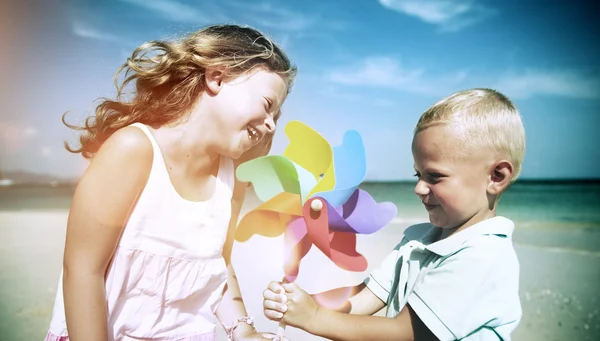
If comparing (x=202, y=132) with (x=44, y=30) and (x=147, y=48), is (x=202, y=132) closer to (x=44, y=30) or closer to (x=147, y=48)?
(x=147, y=48)

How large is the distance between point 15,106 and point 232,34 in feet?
1.95

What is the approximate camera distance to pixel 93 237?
0.69 m

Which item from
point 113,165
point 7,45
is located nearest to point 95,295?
point 113,165

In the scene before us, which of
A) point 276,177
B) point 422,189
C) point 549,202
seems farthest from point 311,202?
point 549,202

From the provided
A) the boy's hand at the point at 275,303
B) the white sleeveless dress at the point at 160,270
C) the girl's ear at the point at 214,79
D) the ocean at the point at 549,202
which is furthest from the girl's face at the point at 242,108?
the ocean at the point at 549,202

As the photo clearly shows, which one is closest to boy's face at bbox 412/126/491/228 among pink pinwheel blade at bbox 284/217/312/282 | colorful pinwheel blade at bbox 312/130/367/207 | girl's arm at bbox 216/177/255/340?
colorful pinwheel blade at bbox 312/130/367/207

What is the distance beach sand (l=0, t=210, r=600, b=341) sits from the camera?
4.37 feet

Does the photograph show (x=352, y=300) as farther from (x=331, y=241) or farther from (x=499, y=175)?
(x=499, y=175)

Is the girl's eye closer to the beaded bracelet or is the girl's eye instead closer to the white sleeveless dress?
the white sleeveless dress

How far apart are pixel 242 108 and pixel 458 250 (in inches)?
16.7

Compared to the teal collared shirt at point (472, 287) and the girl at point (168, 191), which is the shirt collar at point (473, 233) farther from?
the girl at point (168, 191)

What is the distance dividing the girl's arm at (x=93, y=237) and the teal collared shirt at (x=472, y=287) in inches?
18.8

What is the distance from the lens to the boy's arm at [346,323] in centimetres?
75

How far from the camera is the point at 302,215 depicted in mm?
846
